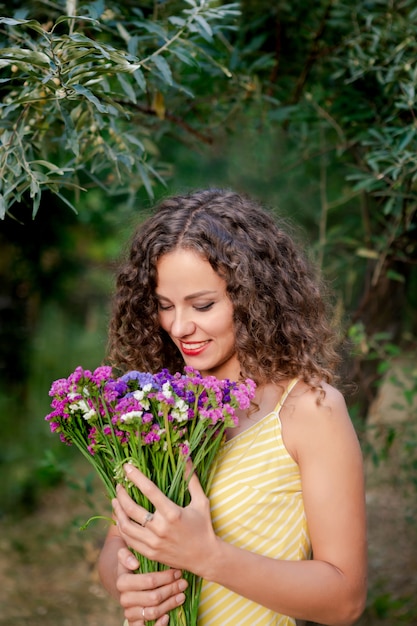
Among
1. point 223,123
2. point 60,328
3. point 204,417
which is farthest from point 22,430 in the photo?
point 204,417

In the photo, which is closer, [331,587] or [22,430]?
[331,587]

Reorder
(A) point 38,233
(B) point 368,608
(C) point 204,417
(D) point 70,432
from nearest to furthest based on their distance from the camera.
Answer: (C) point 204,417
(D) point 70,432
(B) point 368,608
(A) point 38,233

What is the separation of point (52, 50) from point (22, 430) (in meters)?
4.24

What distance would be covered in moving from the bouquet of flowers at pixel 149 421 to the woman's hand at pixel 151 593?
0.03m

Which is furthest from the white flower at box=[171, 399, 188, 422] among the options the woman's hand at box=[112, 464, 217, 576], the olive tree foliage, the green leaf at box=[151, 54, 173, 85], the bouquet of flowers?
the green leaf at box=[151, 54, 173, 85]

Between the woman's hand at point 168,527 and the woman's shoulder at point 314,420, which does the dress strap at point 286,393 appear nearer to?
the woman's shoulder at point 314,420

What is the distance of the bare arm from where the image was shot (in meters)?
1.46

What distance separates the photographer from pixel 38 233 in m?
4.27

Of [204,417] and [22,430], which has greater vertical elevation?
[204,417]

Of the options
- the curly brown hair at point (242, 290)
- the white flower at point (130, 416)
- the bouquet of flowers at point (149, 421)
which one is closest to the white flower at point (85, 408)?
the bouquet of flowers at point (149, 421)

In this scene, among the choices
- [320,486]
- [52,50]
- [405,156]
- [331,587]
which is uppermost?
[52,50]

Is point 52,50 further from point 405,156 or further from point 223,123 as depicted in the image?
point 223,123

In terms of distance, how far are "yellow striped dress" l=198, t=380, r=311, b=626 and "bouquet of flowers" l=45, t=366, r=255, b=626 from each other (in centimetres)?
12

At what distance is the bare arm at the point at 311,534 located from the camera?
4.81ft
